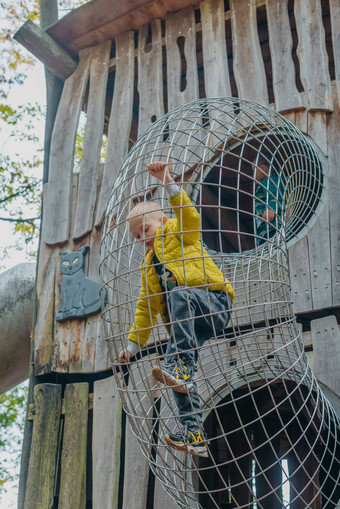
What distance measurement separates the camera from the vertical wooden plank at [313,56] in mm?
6527

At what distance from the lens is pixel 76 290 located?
7.05 meters

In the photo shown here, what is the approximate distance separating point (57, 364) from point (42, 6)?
6369mm

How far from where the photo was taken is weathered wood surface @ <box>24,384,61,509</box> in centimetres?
649

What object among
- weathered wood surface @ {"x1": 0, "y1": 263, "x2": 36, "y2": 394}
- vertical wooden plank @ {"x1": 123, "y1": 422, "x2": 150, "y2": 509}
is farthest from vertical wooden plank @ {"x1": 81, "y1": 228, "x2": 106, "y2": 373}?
weathered wood surface @ {"x1": 0, "y1": 263, "x2": 36, "y2": 394}

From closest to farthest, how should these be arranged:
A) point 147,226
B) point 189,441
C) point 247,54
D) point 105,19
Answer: point 189,441
point 147,226
point 247,54
point 105,19

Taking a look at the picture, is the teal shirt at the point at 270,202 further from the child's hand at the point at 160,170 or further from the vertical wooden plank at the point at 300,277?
the child's hand at the point at 160,170

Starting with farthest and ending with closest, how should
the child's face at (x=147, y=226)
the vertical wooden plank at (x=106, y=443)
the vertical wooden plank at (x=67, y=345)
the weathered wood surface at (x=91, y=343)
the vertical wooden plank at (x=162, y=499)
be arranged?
the vertical wooden plank at (x=67, y=345)
the weathered wood surface at (x=91, y=343)
the vertical wooden plank at (x=106, y=443)
the vertical wooden plank at (x=162, y=499)
the child's face at (x=147, y=226)

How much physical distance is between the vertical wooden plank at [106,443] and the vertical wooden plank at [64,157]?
5.58 ft

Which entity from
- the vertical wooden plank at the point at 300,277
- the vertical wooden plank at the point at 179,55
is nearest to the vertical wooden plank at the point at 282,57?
the vertical wooden plank at the point at 179,55

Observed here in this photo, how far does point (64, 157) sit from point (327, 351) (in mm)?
3772

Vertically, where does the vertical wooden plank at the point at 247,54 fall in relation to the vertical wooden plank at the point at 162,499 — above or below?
above

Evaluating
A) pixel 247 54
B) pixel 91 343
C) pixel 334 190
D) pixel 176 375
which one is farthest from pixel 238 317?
pixel 247 54

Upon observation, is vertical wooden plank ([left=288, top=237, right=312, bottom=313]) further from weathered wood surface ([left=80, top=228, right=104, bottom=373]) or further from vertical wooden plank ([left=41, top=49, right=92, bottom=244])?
vertical wooden plank ([left=41, top=49, right=92, bottom=244])

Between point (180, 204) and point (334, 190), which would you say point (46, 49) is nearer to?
point (334, 190)
